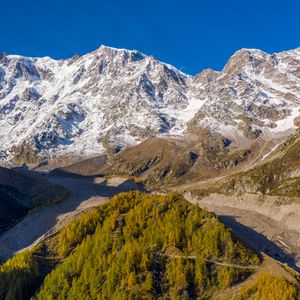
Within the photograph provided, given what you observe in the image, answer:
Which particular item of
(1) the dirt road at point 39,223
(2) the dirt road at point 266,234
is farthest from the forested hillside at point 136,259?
(1) the dirt road at point 39,223

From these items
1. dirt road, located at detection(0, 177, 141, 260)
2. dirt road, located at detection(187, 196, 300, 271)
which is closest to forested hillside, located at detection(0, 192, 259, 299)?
Answer: dirt road, located at detection(187, 196, 300, 271)

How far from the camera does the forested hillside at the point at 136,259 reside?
82.0 meters

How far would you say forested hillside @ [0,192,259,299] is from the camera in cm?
8200

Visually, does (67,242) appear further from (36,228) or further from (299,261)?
(299,261)

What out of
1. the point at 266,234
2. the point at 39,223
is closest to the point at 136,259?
the point at 39,223

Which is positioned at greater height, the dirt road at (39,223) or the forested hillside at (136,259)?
the dirt road at (39,223)

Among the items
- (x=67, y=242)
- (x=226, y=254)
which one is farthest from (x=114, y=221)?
(x=226, y=254)

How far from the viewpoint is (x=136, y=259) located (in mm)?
87000

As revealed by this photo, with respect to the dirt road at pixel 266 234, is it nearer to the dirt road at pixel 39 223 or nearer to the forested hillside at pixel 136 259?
the forested hillside at pixel 136 259

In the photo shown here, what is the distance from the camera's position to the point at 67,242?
10031 centimetres

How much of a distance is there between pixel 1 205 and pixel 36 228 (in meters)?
49.4

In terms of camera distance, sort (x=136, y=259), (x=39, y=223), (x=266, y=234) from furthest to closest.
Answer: (x=39, y=223) → (x=266, y=234) → (x=136, y=259)

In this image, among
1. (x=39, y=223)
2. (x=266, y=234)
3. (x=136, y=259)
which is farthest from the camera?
(x=39, y=223)

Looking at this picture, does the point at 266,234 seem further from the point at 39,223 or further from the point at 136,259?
the point at 39,223
